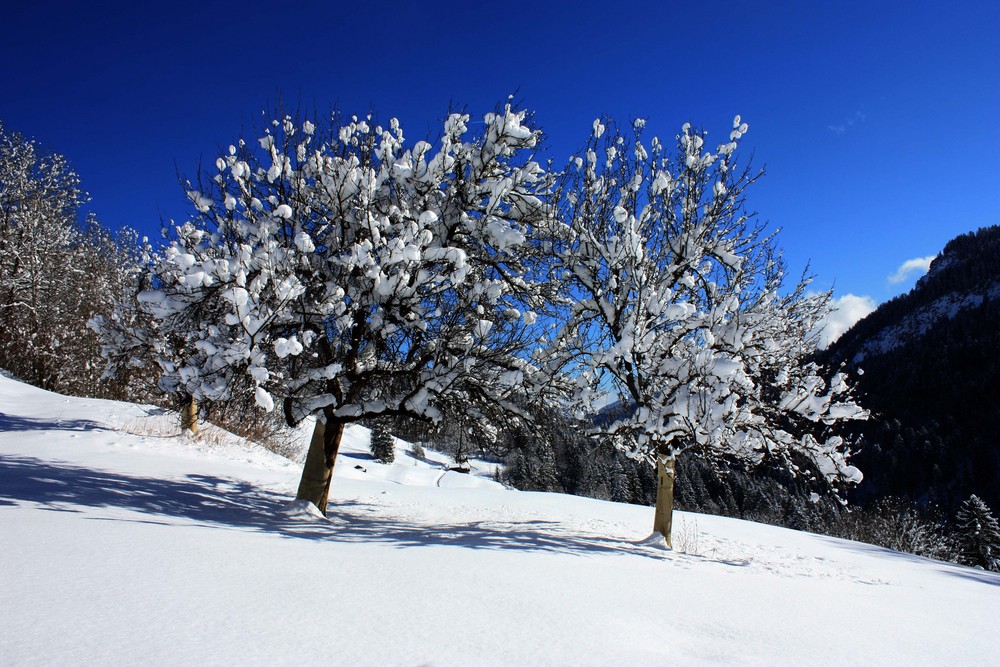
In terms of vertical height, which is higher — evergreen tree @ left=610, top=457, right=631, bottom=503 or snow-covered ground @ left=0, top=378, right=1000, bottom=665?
snow-covered ground @ left=0, top=378, right=1000, bottom=665

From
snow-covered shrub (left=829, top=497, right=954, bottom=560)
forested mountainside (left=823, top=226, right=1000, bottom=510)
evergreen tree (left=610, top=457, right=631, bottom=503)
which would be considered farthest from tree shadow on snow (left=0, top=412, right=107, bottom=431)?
forested mountainside (left=823, top=226, right=1000, bottom=510)

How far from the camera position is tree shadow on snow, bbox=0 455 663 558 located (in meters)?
5.35

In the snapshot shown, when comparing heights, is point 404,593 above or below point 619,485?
above

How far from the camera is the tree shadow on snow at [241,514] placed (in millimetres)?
5348

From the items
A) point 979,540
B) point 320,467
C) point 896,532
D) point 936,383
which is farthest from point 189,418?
point 936,383

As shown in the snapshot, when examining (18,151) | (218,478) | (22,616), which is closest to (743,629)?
(22,616)

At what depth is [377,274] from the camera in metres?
5.43

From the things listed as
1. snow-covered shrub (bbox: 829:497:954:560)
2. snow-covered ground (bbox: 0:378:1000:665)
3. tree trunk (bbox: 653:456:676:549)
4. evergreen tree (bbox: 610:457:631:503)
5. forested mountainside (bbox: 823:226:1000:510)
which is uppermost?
forested mountainside (bbox: 823:226:1000:510)

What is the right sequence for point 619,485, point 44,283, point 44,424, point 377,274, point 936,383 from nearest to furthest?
1. point 377,274
2. point 44,424
3. point 44,283
4. point 619,485
5. point 936,383

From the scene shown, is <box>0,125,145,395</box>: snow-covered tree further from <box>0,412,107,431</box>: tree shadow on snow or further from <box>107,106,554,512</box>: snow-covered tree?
<box>107,106,554,512</box>: snow-covered tree

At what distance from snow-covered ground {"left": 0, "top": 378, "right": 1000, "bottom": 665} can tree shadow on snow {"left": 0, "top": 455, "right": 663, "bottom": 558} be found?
0.05m

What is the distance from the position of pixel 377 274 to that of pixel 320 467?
12.7 ft

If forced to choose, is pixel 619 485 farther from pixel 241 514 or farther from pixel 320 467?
pixel 241 514

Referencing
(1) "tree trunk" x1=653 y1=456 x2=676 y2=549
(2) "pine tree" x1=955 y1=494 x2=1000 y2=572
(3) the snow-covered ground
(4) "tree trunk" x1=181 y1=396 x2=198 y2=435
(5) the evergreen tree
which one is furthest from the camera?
(5) the evergreen tree
